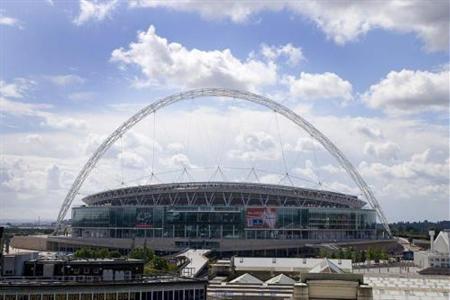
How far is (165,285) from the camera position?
154ft

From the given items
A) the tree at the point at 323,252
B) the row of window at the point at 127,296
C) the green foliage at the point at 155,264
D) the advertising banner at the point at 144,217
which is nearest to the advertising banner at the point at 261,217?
the tree at the point at 323,252

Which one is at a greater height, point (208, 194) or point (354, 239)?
point (208, 194)

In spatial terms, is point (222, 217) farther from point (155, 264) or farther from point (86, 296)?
point (86, 296)

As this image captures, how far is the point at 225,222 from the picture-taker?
542 feet

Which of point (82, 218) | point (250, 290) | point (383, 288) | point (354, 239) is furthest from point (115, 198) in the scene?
point (383, 288)

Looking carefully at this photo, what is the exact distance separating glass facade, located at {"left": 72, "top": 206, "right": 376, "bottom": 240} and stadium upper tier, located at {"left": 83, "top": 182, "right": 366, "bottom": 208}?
27.0 ft

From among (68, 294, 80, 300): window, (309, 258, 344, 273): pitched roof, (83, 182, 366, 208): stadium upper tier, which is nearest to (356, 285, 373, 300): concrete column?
(309, 258, 344, 273): pitched roof

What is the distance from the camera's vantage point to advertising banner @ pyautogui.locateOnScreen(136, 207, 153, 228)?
551 feet

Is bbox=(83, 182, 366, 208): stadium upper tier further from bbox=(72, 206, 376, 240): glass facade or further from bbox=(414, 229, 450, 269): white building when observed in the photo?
bbox=(414, 229, 450, 269): white building

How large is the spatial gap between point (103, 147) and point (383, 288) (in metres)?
130

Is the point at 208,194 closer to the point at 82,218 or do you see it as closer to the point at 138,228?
A: the point at 138,228

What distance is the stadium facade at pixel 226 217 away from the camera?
6462 inches

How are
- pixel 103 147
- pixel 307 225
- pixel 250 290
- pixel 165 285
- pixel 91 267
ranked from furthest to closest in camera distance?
pixel 103 147 → pixel 307 225 → pixel 250 290 → pixel 91 267 → pixel 165 285

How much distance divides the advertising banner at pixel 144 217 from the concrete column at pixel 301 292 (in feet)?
434
